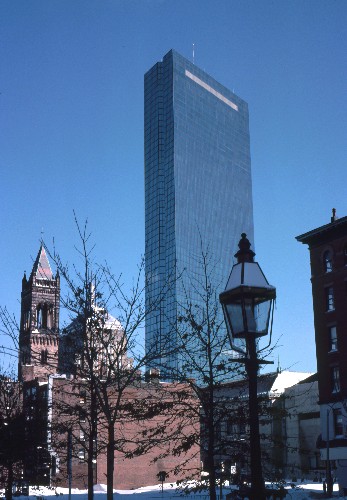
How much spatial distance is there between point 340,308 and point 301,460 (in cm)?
3529

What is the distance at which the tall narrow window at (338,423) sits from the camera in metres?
51.1

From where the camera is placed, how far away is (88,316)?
2139 cm

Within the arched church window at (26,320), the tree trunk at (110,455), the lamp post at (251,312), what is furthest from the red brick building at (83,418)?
the lamp post at (251,312)

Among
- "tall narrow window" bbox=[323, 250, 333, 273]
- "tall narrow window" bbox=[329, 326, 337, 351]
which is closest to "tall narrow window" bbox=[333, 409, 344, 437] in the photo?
"tall narrow window" bbox=[329, 326, 337, 351]

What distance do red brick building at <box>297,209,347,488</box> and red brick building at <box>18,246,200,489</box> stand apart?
10916mm

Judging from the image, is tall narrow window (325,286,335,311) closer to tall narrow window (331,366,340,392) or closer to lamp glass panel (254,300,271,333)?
tall narrow window (331,366,340,392)

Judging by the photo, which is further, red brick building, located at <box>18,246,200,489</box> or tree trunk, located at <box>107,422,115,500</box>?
red brick building, located at <box>18,246,200,489</box>

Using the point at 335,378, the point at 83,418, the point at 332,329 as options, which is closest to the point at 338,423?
the point at 335,378

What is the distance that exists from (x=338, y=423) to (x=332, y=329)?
7257 mm

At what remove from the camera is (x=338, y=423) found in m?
51.5

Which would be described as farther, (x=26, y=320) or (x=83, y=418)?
(x=26, y=320)

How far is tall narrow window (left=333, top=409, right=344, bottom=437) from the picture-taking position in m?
51.1

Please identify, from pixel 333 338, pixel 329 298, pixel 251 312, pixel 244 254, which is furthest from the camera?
pixel 329 298

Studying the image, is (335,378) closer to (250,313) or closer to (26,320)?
(250,313)
